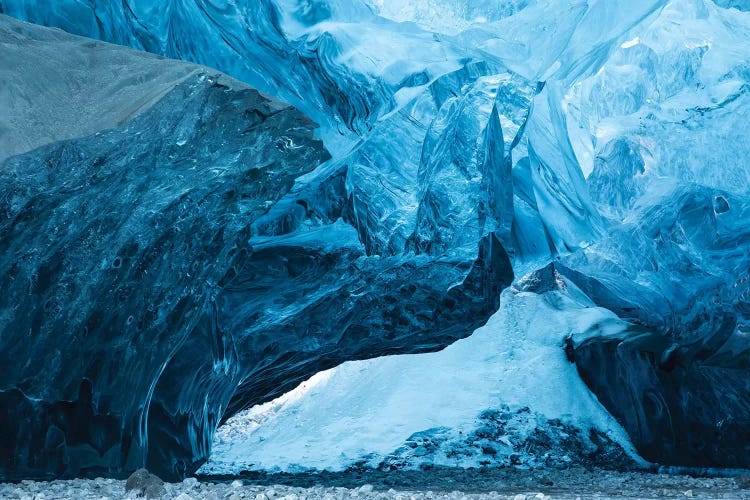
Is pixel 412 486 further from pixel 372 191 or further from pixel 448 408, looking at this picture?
pixel 448 408

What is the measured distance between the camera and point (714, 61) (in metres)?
6.88

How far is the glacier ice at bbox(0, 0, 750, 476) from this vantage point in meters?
5.33

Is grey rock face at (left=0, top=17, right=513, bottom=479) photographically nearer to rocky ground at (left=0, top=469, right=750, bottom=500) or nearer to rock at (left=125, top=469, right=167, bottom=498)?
rocky ground at (left=0, top=469, right=750, bottom=500)

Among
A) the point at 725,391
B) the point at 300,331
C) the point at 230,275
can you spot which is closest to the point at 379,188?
the point at 230,275

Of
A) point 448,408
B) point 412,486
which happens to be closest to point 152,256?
point 412,486

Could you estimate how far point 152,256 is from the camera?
5.75 meters

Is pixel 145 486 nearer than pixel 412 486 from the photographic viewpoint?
Yes

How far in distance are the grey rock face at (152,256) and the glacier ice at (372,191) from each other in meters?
0.02

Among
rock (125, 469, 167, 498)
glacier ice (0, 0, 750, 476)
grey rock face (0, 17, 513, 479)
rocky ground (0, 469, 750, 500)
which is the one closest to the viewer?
rock (125, 469, 167, 498)

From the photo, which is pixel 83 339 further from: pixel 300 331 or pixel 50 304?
pixel 300 331

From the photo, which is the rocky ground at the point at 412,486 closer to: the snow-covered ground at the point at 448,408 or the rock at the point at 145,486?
the rock at the point at 145,486

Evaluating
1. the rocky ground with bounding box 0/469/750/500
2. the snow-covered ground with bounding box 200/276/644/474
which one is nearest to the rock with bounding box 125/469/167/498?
the rocky ground with bounding box 0/469/750/500

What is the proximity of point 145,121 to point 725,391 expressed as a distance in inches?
260

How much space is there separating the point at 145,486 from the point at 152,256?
6.11ft
